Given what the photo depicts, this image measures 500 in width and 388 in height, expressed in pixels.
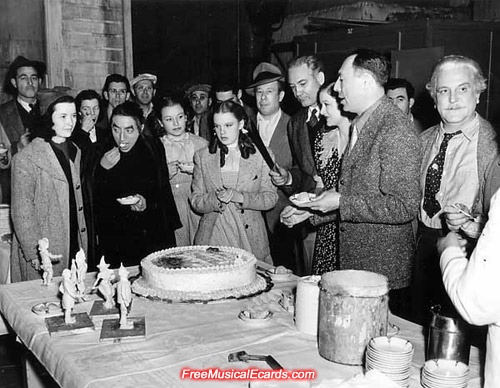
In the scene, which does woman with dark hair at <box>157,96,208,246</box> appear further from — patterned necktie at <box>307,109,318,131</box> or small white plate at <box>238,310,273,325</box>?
small white plate at <box>238,310,273,325</box>

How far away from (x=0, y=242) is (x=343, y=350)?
11.6 ft

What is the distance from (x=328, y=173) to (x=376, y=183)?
32.9 inches

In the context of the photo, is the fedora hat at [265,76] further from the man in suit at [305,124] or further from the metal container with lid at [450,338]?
the metal container with lid at [450,338]

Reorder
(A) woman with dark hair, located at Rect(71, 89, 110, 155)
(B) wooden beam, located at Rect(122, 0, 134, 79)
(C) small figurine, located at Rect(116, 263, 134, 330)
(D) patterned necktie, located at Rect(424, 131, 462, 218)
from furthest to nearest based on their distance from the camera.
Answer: (B) wooden beam, located at Rect(122, 0, 134, 79), (A) woman with dark hair, located at Rect(71, 89, 110, 155), (D) patterned necktie, located at Rect(424, 131, 462, 218), (C) small figurine, located at Rect(116, 263, 134, 330)

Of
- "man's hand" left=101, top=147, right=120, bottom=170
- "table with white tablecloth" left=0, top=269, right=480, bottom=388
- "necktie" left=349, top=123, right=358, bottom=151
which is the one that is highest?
"necktie" left=349, top=123, right=358, bottom=151

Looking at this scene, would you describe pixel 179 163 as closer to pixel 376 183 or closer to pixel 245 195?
pixel 245 195

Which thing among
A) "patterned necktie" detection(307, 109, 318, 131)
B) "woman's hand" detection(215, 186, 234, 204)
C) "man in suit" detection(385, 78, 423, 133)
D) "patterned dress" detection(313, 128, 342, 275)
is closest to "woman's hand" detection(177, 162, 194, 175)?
"woman's hand" detection(215, 186, 234, 204)

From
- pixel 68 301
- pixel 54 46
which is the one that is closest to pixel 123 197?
pixel 68 301

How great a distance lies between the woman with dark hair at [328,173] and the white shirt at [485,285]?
1731 millimetres

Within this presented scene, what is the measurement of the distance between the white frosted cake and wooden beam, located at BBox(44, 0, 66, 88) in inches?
189

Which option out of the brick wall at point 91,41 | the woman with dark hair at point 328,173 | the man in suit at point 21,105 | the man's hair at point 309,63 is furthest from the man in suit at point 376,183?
the brick wall at point 91,41

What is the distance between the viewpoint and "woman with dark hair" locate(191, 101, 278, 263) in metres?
3.96

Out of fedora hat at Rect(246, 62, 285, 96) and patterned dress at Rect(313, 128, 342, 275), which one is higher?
fedora hat at Rect(246, 62, 285, 96)

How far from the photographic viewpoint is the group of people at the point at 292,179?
2.80 m
